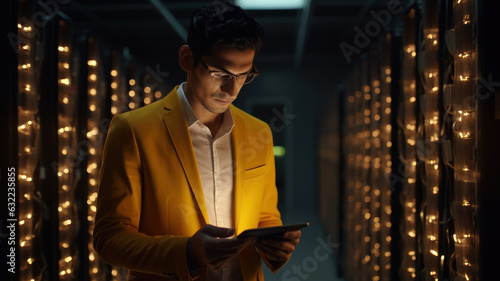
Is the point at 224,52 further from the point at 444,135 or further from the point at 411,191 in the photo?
the point at 411,191

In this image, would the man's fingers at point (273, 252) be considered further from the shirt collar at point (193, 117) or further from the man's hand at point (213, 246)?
Result: the shirt collar at point (193, 117)

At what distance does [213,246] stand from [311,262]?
14.6ft

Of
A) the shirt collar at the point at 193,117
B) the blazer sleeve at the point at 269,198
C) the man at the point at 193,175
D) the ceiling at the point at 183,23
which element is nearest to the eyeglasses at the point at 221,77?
the man at the point at 193,175

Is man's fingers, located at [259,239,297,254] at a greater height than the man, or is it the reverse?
the man

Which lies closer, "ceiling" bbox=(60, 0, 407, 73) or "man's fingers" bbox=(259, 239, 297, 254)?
"man's fingers" bbox=(259, 239, 297, 254)

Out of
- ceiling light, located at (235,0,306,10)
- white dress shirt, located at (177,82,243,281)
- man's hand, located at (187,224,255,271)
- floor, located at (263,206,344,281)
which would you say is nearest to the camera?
man's hand, located at (187,224,255,271)

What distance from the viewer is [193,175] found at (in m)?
1.22

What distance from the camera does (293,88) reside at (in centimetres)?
980

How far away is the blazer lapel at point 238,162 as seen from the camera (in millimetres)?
1291

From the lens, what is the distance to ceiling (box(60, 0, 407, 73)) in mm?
5523

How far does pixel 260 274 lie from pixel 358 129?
2935 millimetres

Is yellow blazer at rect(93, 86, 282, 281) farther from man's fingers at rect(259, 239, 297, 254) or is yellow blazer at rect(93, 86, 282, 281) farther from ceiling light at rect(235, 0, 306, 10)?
ceiling light at rect(235, 0, 306, 10)

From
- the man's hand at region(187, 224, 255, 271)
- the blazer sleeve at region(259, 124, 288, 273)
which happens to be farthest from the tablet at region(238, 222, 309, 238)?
the blazer sleeve at region(259, 124, 288, 273)

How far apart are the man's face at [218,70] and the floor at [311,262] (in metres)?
3.48
